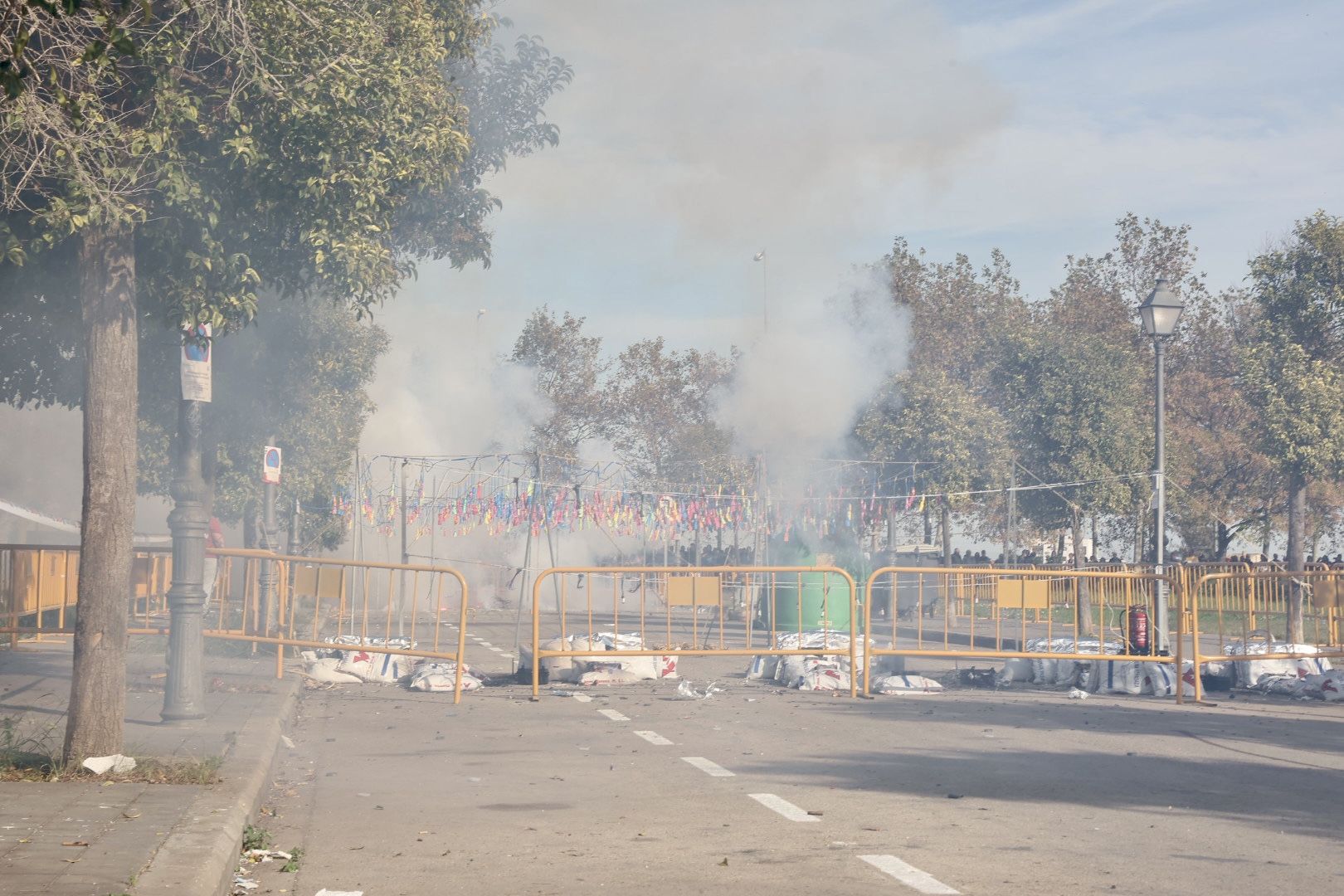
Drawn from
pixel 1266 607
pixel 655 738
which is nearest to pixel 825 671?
pixel 655 738

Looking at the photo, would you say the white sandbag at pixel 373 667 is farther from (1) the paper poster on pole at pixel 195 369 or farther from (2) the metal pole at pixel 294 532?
(2) the metal pole at pixel 294 532

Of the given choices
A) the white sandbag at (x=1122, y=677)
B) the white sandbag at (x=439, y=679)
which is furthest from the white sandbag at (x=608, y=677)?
the white sandbag at (x=1122, y=677)

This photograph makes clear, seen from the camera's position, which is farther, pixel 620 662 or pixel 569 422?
pixel 569 422

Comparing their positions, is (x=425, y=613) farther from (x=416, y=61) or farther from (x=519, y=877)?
(x=519, y=877)

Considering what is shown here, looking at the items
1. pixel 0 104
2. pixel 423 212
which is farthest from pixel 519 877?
pixel 423 212

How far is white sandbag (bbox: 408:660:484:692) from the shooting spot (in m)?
14.8

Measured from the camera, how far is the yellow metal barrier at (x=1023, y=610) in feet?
50.2

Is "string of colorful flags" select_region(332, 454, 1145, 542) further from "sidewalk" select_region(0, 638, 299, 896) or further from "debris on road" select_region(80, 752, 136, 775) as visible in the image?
"debris on road" select_region(80, 752, 136, 775)

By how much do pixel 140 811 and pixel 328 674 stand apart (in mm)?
8948

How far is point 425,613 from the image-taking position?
31688mm

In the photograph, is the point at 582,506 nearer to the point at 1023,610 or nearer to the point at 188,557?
the point at 1023,610

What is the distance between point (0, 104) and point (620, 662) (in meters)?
9.71

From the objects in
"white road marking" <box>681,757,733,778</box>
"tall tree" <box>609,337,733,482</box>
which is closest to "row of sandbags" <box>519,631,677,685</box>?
"white road marking" <box>681,757,733,778</box>

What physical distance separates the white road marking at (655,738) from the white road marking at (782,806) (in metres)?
2.63
